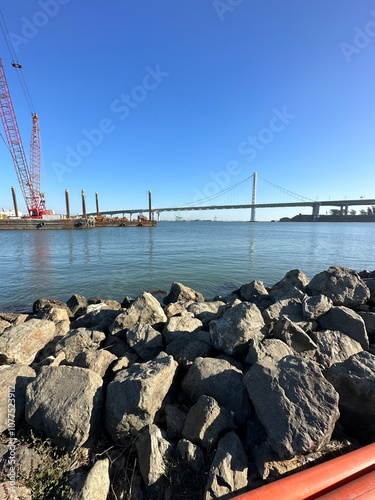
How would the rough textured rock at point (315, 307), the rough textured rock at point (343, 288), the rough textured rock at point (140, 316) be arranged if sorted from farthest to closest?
the rough textured rock at point (343, 288) < the rough textured rock at point (140, 316) < the rough textured rock at point (315, 307)

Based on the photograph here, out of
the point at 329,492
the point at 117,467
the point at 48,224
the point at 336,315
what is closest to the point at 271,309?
the point at 336,315

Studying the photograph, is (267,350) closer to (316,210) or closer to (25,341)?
(25,341)

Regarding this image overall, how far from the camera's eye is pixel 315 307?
3705 mm

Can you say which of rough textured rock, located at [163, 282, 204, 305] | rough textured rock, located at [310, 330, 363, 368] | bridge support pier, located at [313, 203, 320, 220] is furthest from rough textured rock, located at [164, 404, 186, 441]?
bridge support pier, located at [313, 203, 320, 220]

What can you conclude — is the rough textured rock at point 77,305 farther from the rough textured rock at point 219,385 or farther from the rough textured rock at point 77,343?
the rough textured rock at point 219,385

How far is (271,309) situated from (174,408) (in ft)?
7.08

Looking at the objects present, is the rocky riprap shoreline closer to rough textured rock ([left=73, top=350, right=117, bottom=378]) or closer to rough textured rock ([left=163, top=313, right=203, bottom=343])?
rough textured rock ([left=73, top=350, right=117, bottom=378])

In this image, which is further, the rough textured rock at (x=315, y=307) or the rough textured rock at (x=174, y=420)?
the rough textured rock at (x=315, y=307)

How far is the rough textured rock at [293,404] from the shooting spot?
1653mm

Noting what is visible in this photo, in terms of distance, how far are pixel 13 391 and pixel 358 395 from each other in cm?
319

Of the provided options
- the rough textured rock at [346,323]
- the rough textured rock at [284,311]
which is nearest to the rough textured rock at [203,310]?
the rough textured rock at [284,311]

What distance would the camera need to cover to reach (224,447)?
1.74 m

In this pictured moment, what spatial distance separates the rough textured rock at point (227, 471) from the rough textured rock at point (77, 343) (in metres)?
2.26

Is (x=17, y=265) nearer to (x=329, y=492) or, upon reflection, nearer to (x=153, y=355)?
(x=153, y=355)
